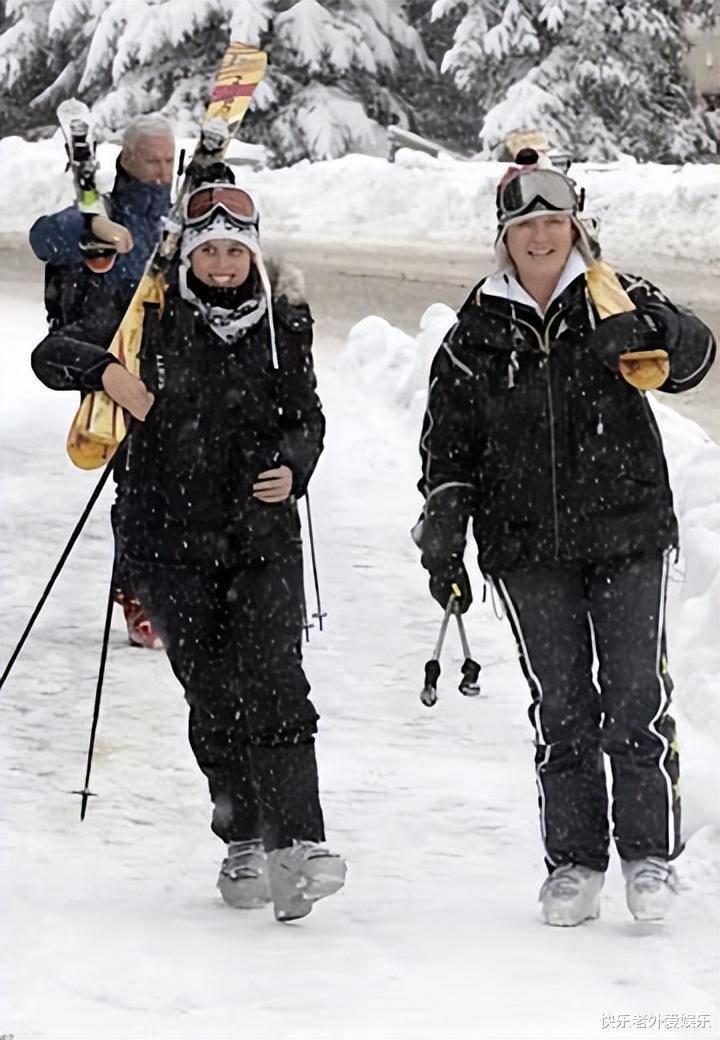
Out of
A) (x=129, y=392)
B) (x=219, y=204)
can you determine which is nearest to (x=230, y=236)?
(x=219, y=204)

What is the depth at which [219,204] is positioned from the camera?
4910mm

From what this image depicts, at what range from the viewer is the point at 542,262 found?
15.9 feet

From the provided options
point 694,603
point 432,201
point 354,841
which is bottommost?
point 432,201

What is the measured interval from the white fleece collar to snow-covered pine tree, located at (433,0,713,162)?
22.6m

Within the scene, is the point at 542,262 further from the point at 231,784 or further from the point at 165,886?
the point at 165,886

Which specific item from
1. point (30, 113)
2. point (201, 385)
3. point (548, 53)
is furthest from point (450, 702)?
point (30, 113)

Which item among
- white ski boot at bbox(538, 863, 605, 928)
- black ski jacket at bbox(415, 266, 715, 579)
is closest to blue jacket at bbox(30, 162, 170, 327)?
black ski jacket at bbox(415, 266, 715, 579)

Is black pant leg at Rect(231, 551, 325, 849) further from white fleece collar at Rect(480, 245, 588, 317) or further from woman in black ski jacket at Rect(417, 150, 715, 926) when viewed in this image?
white fleece collar at Rect(480, 245, 588, 317)

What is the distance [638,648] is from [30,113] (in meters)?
29.0

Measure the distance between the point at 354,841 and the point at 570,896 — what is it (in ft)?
3.06

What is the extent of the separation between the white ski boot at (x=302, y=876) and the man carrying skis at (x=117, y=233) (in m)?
2.47

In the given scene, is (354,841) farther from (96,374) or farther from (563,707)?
(96,374)

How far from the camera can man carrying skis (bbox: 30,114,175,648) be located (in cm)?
664

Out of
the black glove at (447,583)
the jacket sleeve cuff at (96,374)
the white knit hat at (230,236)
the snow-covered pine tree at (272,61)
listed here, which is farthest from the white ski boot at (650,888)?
the snow-covered pine tree at (272,61)
